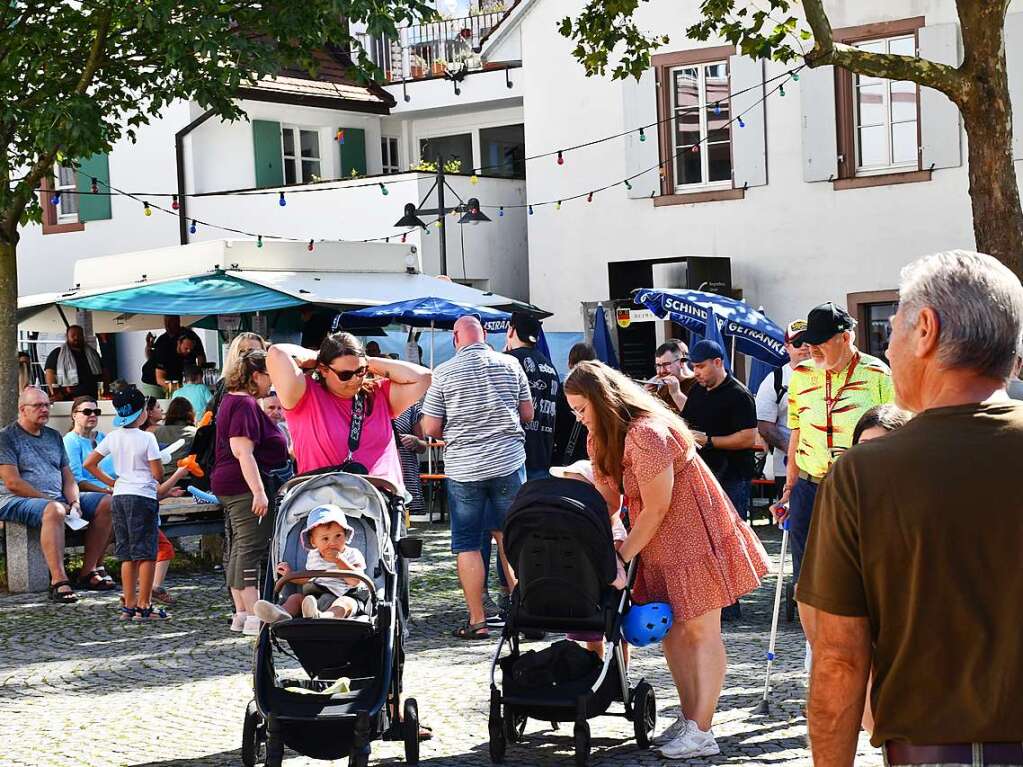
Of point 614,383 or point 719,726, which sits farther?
point 719,726

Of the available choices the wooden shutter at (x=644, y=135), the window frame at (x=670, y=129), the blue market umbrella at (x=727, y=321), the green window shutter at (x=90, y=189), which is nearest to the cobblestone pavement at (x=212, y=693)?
the blue market umbrella at (x=727, y=321)

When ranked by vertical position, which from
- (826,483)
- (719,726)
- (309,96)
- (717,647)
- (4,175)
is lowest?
(719,726)

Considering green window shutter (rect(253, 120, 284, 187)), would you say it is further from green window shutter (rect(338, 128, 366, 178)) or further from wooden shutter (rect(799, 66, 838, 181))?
wooden shutter (rect(799, 66, 838, 181))

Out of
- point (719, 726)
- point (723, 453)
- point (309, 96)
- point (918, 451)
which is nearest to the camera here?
point (918, 451)

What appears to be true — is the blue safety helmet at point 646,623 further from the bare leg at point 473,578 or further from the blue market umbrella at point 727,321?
the blue market umbrella at point 727,321

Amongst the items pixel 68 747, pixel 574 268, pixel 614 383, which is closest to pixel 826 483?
pixel 614 383

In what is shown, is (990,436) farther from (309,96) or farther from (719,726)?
(309,96)

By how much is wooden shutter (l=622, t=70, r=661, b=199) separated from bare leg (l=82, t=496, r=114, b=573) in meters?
11.4

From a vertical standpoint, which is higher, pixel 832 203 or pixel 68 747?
pixel 832 203

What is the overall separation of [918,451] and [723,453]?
7.34m

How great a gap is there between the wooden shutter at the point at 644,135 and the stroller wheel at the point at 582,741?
1630 cm

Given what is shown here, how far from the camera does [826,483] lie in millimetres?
3021

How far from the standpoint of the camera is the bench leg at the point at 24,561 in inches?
489

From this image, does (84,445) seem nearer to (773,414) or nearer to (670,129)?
(773,414)
